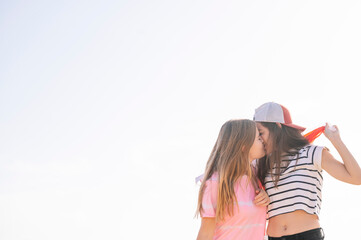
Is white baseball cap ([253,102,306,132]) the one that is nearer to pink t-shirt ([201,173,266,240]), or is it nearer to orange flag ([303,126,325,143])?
orange flag ([303,126,325,143])

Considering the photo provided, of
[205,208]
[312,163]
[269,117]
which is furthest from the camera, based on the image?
[269,117]

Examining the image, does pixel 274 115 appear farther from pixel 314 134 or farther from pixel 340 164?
pixel 340 164

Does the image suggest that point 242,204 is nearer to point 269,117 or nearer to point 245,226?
point 245,226

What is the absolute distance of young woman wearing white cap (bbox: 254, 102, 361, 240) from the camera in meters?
4.55

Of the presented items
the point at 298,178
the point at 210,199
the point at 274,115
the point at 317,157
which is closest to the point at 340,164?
the point at 317,157

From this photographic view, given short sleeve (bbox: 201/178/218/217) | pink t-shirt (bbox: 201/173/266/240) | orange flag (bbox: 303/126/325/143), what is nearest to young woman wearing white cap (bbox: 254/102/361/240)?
orange flag (bbox: 303/126/325/143)

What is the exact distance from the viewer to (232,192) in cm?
437

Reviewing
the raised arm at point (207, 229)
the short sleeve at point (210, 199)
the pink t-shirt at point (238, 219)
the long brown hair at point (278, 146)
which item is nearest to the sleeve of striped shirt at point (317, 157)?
the long brown hair at point (278, 146)

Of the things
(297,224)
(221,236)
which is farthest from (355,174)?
(221,236)

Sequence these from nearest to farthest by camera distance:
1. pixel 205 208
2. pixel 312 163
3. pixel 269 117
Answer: pixel 205 208 < pixel 312 163 < pixel 269 117

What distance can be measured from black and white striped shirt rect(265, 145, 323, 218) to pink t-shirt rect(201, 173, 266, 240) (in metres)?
0.37

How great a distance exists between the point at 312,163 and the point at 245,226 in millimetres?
1060

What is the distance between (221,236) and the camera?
4.40m

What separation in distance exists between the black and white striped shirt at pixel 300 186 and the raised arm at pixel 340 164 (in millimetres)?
90
